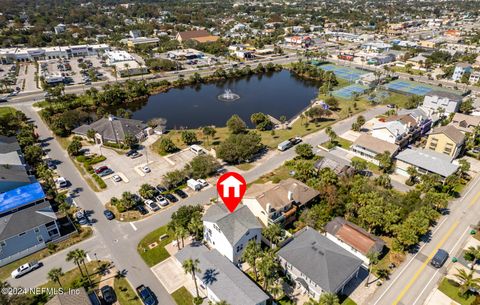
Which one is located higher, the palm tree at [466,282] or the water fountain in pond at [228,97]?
the palm tree at [466,282]

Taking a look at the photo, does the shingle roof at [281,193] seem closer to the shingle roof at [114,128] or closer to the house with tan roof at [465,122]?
the shingle roof at [114,128]

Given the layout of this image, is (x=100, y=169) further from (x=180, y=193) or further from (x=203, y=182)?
(x=203, y=182)

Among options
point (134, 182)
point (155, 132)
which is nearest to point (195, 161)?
point (134, 182)

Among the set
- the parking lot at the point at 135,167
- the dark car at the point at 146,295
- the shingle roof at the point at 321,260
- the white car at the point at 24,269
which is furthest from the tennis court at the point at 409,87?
the white car at the point at 24,269

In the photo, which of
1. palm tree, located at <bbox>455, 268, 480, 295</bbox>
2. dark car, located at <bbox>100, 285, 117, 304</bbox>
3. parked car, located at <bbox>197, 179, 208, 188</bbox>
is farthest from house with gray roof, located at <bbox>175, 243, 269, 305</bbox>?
palm tree, located at <bbox>455, 268, 480, 295</bbox>

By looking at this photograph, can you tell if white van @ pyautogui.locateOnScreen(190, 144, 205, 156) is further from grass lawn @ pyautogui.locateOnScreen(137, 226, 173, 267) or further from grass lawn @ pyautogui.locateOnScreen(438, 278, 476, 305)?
grass lawn @ pyautogui.locateOnScreen(438, 278, 476, 305)
